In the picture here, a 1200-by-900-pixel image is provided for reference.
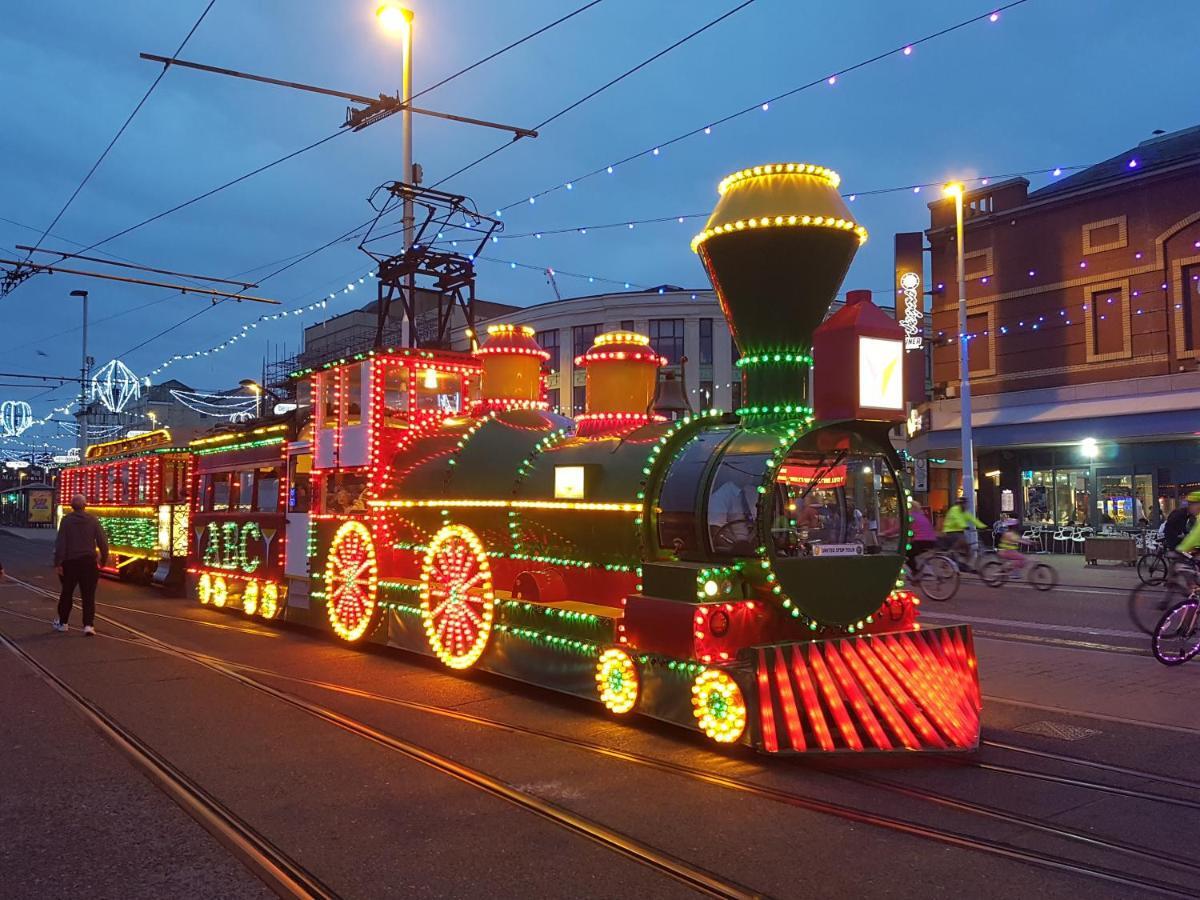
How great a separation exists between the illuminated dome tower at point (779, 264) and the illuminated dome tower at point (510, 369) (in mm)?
3954

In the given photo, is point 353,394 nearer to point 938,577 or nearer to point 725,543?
point 725,543

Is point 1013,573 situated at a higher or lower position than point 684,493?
lower

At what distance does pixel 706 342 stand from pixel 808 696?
34363mm

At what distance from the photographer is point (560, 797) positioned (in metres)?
4.79

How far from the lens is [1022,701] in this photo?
696 centimetres

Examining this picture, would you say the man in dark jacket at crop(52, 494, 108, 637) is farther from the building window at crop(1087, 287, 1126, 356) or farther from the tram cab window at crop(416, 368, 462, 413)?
the building window at crop(1087, 287, 1126, 356)

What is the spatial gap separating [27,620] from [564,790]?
10316 millimetres

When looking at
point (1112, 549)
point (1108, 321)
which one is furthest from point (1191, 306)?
point (1112, 549)

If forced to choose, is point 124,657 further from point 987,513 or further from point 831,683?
point 987,513

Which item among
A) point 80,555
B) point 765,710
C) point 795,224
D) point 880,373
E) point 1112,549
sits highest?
point 795,224

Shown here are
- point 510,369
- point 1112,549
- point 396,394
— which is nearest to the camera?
point 510,369

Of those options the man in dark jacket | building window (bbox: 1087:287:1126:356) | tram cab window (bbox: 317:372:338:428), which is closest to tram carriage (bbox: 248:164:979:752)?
tram cab window (bbox: 317:372:338:428)

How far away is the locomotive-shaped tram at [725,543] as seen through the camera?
226 inches

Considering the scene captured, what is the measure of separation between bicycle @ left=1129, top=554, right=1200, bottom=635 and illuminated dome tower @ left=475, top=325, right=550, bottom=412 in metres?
7.06
